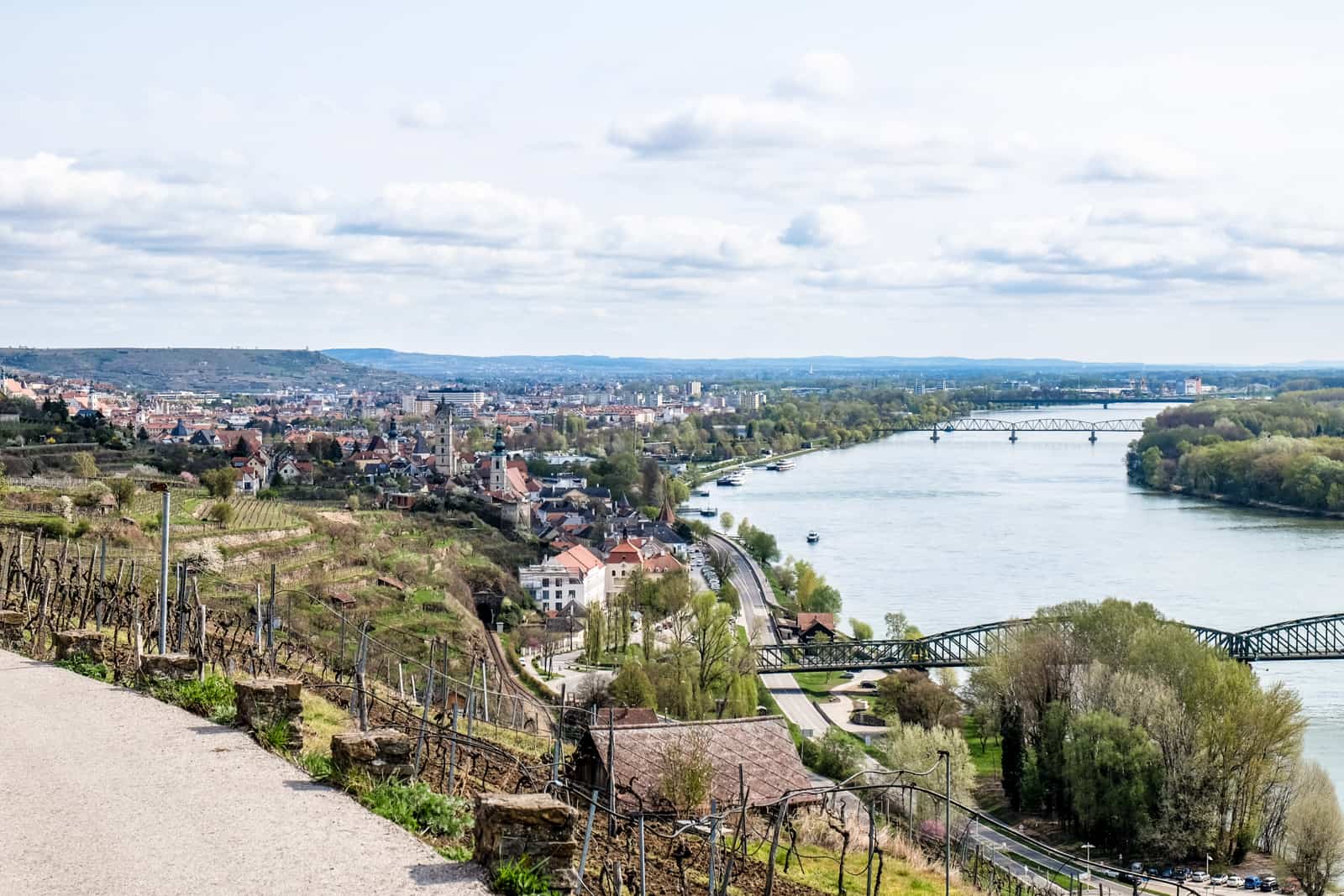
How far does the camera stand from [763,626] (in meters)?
33.8

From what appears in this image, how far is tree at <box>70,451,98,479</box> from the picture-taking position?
29016mm

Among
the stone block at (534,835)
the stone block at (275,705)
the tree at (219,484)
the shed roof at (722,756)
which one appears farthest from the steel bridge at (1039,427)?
the stone block at (534,835)

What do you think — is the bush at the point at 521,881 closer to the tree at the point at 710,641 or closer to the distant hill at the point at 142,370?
the tree at the point at 710,641

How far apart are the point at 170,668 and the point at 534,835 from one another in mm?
3491

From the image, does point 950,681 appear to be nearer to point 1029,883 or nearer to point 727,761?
point 1029,883

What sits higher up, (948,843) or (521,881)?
(521,881)

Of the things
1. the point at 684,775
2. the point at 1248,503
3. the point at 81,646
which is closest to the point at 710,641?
the point at 684,775

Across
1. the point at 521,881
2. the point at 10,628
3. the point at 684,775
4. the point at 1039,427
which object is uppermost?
the point at 521,881

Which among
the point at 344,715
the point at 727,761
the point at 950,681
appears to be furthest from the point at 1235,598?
the point at 344,715

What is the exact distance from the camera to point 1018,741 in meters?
21.5

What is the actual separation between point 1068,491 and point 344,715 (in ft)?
176

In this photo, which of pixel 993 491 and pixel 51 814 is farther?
pixel 993 491

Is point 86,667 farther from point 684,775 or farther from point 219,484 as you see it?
point 219,484

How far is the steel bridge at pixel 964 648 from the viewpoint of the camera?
2538 cm
